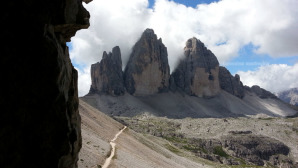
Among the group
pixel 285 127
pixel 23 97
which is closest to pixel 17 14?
pixel 23 97

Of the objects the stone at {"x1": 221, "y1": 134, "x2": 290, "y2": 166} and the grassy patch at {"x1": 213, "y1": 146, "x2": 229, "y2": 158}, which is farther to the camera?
the stone at {"x1": 221, "y1": 134, "x2": 290, "y2": 166}

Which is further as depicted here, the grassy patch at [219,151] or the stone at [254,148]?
the stone at [254,148]

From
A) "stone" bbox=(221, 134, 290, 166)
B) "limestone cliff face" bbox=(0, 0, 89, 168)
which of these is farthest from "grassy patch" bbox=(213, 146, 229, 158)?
"limestone cliff face" bbox=(0, 0, 89, 168)

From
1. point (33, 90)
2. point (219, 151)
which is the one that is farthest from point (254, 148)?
point (33, 90)

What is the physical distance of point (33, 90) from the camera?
1137cm

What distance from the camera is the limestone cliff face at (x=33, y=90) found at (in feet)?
34.7

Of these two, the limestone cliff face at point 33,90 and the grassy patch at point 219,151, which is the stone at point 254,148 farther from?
the limestone cliff face at point 33,90

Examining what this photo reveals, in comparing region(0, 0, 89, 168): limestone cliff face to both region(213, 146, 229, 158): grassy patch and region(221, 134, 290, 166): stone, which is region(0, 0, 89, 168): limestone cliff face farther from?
region(221, 134, 290, 166): stone

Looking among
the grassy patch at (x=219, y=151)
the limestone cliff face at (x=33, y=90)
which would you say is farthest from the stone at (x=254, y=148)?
the limestone cliff face at (x=33, y=90)

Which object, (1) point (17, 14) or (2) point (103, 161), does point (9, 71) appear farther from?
(2) point (103, 161)

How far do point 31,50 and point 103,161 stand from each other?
926 inches

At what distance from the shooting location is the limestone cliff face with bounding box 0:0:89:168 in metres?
10.6

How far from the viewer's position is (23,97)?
11.1 m

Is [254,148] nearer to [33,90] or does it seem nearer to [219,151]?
[219,151]
